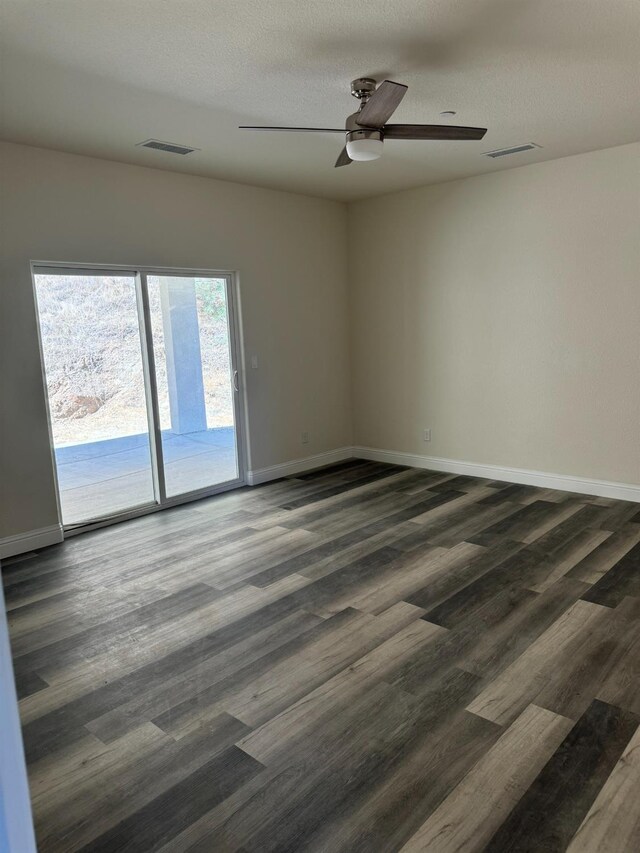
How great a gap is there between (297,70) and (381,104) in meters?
0.49

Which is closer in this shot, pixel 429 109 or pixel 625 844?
pixel 625 844

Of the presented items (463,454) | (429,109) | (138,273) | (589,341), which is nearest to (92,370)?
(138,273)

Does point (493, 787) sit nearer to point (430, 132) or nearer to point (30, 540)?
point (430, 132)

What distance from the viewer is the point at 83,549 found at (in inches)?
164

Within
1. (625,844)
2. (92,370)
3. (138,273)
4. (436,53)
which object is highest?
(436,53)

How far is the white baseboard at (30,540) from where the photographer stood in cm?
401

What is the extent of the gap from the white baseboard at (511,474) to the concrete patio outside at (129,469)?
1758mm

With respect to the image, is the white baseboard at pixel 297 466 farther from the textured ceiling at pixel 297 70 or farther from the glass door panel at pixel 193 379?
the textured ceiling at pixel 297 70

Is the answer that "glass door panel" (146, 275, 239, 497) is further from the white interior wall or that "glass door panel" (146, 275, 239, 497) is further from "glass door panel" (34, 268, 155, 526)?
the white interior wall

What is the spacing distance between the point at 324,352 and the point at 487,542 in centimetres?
295

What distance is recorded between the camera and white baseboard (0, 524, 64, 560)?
401 cm

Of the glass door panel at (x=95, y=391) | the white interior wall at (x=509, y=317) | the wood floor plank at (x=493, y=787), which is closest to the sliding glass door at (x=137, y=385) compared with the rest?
the glass door panel at (x=95, y=391)

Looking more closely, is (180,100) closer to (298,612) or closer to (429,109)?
(429,109)

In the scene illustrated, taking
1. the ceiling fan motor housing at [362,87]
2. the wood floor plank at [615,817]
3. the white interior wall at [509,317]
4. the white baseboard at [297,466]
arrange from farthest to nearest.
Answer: the white baseboard at [297,466] → the white interior wall at [509,317] → the ceiling fan motor housing at [362,87] → the wood floor plank at [615,817]
